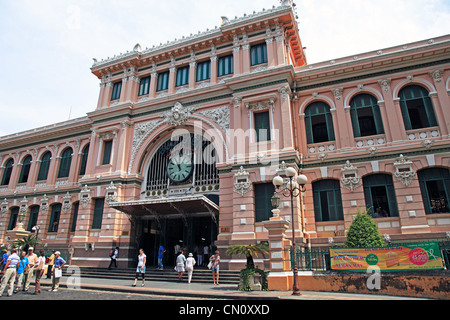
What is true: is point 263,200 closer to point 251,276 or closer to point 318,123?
point 318,123

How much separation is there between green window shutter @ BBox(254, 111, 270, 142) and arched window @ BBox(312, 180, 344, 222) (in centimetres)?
475

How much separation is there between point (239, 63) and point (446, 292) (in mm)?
18803

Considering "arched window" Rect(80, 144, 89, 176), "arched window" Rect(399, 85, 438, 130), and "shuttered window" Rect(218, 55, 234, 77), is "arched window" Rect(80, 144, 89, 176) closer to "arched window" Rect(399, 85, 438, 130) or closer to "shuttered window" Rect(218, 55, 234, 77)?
"shuttered window" Rect(218, 55, 234, 77)

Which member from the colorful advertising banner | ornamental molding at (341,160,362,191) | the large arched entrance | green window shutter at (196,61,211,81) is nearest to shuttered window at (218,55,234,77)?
green window shutter at (196,61,211,81)

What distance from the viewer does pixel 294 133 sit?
21281mm

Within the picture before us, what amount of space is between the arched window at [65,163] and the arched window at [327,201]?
23488 mm

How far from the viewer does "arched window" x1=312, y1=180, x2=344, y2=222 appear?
62.8ft

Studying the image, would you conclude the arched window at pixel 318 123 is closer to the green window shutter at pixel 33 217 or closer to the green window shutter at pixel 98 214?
the green window shutter at pixel 98 214
